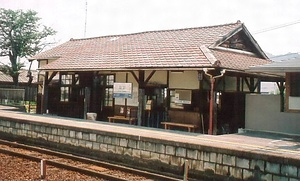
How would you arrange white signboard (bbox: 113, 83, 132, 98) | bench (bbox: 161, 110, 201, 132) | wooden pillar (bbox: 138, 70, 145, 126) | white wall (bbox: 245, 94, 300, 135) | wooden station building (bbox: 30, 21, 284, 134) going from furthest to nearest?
white signboard (bbox: 113, 83, 132, 98) → wooden pillar (bbox: 138, 70, 145, 126) → wooden station building (bbox: 30, 21, 284, 134) → bench (bbox: 161, 110, 201, 132) → white wall (bbox: 245, 94, 300, 135)

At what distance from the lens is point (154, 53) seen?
15297 millimetres

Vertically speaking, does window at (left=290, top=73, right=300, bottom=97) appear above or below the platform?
above

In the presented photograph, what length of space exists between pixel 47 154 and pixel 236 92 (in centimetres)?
841

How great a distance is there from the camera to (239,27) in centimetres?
1619

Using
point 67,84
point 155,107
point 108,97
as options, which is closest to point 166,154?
point 155,107

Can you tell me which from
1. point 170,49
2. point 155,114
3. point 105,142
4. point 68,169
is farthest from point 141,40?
point 68,169

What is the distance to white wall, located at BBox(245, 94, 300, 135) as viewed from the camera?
1200 centimetres

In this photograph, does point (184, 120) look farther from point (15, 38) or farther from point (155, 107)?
point (15, 38)

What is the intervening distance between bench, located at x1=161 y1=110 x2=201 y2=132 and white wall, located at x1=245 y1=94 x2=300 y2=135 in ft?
6.88

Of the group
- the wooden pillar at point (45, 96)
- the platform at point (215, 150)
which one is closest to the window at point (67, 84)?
the wooden pillar at point (45, 96)

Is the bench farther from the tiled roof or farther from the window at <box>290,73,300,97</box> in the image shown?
the window at <box>290,73,300,97</box>

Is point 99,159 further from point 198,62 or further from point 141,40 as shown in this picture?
point 141,40

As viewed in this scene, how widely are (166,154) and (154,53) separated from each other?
6990 millimetres

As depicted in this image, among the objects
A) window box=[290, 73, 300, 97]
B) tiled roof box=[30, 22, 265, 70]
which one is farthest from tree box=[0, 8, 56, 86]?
window box=[290, 73, 300, 97]
